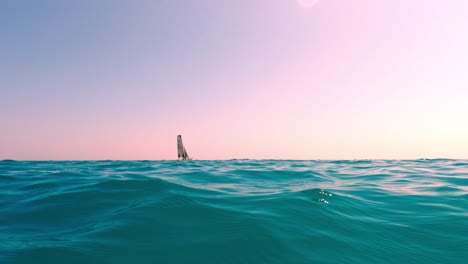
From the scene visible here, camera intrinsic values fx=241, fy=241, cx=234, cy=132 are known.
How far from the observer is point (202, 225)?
472 centimetres

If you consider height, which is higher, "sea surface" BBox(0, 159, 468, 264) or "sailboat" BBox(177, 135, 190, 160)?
"sailboat" BBox(177, 135, 190, 160)

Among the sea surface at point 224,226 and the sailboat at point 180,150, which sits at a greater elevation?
the sailboat at point 180,150

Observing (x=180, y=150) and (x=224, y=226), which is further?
(x=180, y=150)

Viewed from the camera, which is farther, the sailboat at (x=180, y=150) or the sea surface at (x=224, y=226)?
the sailboat at (x=180, y=150)

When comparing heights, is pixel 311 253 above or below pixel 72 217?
below

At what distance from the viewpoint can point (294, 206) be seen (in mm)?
5926

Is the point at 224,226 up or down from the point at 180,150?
down

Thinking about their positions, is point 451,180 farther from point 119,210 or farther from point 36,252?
point 36,252

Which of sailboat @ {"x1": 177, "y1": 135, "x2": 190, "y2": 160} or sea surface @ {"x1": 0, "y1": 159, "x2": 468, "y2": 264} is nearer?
sea surface @ {"x1": 0, "y1": 159, "x2": 468, "y2": 264}

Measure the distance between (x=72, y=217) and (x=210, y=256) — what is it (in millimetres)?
3560

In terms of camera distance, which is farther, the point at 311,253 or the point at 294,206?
the point at 294,206

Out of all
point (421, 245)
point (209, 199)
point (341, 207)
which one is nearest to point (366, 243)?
point (421, 245)

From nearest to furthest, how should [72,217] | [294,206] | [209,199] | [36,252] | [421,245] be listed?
[36,252] → [421,245] → [72,217] → [294,206] → [209,199]

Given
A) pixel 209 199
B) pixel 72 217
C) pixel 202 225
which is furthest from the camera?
pixel 209 199
